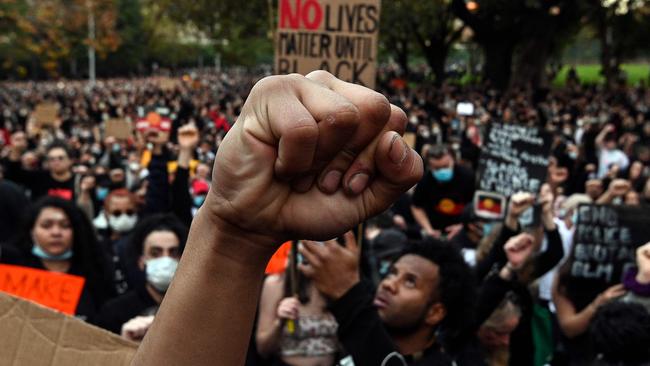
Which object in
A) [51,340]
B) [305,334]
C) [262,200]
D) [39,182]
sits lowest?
[305,334]

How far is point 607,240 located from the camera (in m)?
4.07

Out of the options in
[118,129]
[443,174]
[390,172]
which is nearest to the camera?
[390,172]

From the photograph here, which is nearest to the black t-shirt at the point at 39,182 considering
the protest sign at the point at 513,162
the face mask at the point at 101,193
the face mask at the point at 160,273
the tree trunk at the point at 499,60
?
the face mask at the point at 101,193

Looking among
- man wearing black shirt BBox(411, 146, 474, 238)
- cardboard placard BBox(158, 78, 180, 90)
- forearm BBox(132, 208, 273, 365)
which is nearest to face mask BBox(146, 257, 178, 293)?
forearm BBox(132, 208, 273, 365)

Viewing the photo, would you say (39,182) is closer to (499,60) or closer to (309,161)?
(309,161)

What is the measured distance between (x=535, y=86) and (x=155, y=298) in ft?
86.3

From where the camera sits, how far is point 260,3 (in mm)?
23469

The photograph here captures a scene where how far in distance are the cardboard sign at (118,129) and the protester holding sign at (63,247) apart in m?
7.14

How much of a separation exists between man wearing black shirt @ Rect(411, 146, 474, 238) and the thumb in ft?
17.4

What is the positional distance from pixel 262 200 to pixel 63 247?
3.08 meters

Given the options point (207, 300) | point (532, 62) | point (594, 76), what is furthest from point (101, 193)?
point (594, 76)

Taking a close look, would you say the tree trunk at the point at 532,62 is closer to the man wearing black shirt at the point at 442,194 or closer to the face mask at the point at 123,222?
the man wearing black shirt at the point at 442,194

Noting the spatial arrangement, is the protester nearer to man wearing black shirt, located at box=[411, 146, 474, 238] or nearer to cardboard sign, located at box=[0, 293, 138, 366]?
cardboard sign, located at box=[0, 293, 138, 366]

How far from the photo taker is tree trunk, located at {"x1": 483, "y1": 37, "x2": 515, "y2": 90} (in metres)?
32.0
